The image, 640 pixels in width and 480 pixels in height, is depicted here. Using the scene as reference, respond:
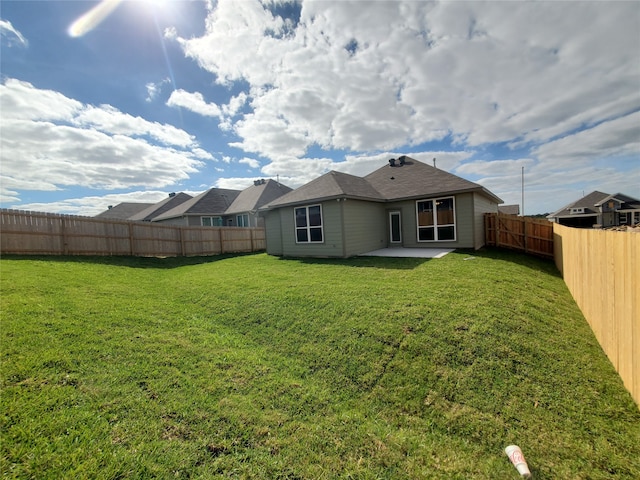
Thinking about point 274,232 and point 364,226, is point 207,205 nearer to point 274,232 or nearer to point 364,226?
point 274,232

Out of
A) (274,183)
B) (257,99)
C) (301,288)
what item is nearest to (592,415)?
(301,288)

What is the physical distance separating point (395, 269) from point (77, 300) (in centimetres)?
804

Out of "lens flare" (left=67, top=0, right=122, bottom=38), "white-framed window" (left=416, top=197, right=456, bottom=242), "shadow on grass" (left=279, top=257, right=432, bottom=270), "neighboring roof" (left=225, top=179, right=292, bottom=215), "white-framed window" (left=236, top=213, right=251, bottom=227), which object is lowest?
"shadow on grass" (left=279, top=257, right=432, bottom=270)

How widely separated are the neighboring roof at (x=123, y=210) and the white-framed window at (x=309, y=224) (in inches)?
1282

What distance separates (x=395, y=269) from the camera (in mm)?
8555

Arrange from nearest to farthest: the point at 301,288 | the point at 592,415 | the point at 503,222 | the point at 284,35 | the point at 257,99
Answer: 1. the point at 592,415
2. the point at 301,288
3. the point at 284,35
4. the point at 257,99
5. the point at 503,222

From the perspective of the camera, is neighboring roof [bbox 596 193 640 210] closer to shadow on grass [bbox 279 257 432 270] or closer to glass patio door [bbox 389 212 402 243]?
glass patio door [bbox 389 212 402 243]

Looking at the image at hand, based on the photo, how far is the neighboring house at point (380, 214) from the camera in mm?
11883

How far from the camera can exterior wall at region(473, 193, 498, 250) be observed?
11922mm

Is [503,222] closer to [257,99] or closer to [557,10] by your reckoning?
[557,10]

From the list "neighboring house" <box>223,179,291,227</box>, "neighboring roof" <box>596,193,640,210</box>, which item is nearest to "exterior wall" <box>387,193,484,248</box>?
"neighboring house" <box>223,179,291,227</box>

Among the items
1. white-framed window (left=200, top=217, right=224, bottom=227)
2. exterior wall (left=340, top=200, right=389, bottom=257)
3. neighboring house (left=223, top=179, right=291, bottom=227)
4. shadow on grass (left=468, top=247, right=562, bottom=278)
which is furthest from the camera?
white-framed window (left=200, top=217, right=224, bottom=227)

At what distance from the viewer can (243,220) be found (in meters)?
25.0

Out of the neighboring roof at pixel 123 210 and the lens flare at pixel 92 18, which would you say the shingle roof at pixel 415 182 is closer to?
the lens flare at pixel 92 18
